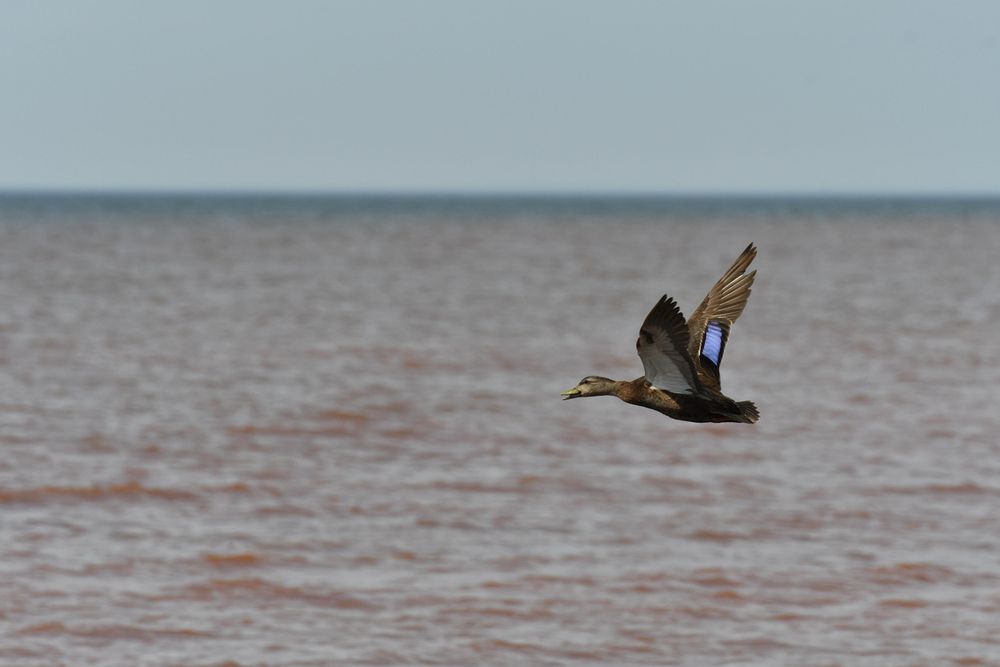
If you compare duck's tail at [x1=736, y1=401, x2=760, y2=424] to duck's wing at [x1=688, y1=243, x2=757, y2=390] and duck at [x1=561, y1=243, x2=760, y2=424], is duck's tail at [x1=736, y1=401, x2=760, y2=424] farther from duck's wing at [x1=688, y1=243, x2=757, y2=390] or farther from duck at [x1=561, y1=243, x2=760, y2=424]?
duck's wing at [x1=688, y1=243, x2=757, y2=390]

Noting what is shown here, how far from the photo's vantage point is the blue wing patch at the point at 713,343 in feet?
27.1

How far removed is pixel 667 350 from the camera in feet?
22.7

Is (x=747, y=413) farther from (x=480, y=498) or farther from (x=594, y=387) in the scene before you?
(x=480, y=498)

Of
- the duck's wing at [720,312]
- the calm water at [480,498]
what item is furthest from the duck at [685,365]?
the calm water at [480,498]

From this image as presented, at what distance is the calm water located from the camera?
32.5 ft

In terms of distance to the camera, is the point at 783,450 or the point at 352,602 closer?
the point at 352,602

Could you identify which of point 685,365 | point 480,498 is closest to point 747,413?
point 685,365

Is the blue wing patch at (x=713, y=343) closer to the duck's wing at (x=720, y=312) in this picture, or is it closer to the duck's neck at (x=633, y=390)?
the duck's wing at (x=720, y=312)

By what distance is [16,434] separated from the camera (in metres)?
15.9

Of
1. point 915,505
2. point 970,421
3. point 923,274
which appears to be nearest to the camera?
point 915,505

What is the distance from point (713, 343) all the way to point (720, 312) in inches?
11.5

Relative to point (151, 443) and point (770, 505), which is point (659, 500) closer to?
point (770, 505)

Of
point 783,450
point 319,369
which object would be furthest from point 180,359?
point 783,450

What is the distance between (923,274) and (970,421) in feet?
96.3
